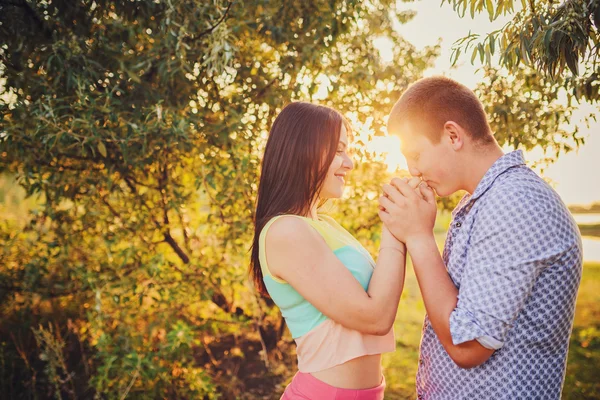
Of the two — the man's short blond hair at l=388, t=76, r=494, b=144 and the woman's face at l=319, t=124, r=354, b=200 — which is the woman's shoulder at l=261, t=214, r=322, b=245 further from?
the man's short blond hair at l=388, t=76, r=494, b=144

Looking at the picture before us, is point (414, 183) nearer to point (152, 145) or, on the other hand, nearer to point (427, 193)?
point (427, 193)

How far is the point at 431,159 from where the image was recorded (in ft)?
5.77

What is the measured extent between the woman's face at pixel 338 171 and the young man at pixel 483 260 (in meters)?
0.31

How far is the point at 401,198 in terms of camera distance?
1.70 m

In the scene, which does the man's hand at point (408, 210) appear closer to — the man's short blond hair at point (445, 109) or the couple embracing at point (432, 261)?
the couple embracing at point (432, 261)

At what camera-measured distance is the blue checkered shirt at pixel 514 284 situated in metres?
1.34

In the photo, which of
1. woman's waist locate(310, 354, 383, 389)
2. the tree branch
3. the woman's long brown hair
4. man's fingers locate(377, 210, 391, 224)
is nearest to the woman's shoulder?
the woman's long brown hair

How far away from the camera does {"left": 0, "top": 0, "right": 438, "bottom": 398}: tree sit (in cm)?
321

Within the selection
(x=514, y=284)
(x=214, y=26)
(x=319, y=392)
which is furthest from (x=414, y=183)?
(x=214, y=26)

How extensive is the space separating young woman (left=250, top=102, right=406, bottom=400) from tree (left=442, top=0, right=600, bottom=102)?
0.74 m

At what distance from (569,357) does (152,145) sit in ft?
17.8

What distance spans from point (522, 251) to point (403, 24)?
332 centimetres

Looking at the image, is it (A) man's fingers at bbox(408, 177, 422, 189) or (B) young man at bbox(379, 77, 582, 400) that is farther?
(A) man's fingers at bbox(408, 177, 422, 189)

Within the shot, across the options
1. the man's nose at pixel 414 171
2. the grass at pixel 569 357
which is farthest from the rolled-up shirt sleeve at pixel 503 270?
the grass at pixel 569 357
